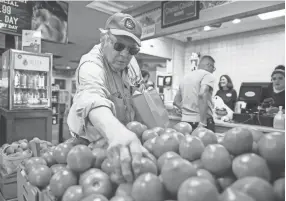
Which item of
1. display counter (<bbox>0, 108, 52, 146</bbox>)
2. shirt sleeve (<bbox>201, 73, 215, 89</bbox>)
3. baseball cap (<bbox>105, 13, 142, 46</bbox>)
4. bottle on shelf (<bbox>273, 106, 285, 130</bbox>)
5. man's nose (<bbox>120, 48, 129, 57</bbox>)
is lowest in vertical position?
display counter (<bbox>0, 108, 52, 146</bbox>)

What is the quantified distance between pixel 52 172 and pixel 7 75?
4.01 meters

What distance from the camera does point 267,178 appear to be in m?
0.80

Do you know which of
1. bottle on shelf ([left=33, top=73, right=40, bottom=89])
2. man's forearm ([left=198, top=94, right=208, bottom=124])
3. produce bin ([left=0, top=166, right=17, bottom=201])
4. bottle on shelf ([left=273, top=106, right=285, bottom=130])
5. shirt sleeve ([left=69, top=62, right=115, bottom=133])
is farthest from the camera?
bottle on shelf ([left=33, top=73, right=40, bottom=89])

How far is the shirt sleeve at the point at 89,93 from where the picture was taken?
1.19m

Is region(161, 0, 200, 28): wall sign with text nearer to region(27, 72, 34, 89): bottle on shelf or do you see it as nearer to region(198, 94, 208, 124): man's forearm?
region(198, 94, 208, 124): man's forearm

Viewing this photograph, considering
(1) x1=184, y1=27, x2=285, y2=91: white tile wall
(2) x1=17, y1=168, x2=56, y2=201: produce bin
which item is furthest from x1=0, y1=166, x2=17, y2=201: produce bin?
(1) x1=184, y1=27, x2=285, y2=91: white tile wall

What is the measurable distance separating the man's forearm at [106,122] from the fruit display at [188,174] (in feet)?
0.41

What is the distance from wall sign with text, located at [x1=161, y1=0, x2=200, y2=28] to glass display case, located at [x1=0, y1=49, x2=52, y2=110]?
2.51m

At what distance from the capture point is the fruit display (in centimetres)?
73

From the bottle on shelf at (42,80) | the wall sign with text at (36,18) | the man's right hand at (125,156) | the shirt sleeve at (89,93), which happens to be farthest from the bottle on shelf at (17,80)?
the man's right hand at (125,156)

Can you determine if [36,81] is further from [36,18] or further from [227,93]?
[227,93]

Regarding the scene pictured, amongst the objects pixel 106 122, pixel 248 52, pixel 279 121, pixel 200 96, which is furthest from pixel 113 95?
pixel 248 52

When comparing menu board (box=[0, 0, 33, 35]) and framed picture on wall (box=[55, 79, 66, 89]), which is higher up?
menu board (box=[0, 0, 33, 35])

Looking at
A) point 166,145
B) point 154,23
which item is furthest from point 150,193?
point 154,23
